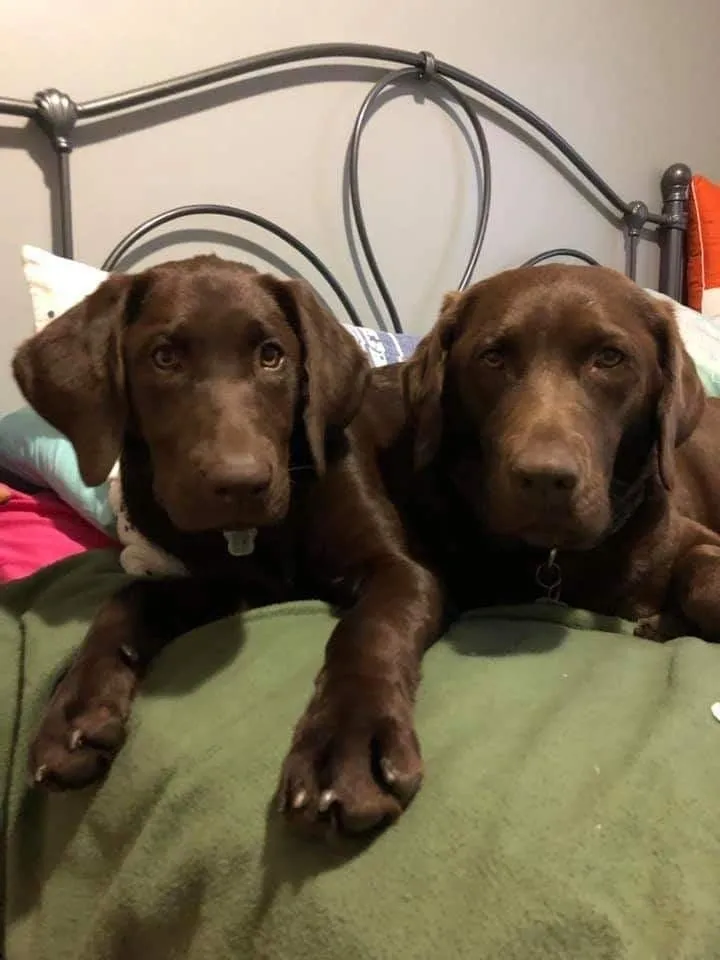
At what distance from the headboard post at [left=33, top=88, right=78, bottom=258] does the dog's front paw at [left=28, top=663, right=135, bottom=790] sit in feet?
4.61

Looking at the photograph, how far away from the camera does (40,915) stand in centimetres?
110

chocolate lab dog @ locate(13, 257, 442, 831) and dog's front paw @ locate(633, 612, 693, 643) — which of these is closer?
chocolate lab dog @ locate(13, 257, 442, 831)

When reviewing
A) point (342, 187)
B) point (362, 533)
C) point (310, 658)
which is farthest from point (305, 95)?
point (310, 658)

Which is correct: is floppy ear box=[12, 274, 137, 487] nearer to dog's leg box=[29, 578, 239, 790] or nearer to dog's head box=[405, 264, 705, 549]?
dog's leg box=[29, 578, 239, 790]

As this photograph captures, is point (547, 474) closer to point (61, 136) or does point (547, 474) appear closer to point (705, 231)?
point (61, 136)

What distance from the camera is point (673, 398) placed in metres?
1.41

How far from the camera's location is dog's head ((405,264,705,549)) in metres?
1.22

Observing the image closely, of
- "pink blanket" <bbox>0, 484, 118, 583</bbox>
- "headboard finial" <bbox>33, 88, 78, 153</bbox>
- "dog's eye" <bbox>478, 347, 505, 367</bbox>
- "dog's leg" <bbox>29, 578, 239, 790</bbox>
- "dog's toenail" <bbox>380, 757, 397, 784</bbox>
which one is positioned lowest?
"pink blanket" <bbox>0, 484, 118, 583</bbox>

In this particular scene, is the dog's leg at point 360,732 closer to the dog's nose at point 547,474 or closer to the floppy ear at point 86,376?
the dog's nose at point 547,474

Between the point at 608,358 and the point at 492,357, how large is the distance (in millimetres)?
165

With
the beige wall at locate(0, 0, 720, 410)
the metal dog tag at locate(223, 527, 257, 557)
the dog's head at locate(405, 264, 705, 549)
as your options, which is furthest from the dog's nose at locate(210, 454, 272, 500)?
the beige wall at locate(0, 0, 720, 410)

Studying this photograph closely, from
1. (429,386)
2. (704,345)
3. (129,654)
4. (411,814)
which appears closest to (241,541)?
(129,654)

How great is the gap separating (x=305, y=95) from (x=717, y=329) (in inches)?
54.4

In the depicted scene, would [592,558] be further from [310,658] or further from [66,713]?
[66,713]
